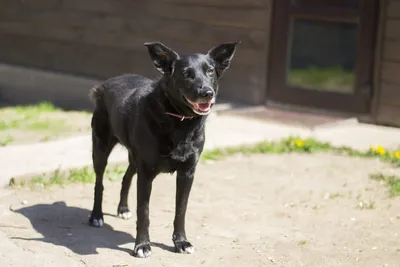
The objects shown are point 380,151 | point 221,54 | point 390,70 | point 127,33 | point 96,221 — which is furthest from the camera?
point 127,33

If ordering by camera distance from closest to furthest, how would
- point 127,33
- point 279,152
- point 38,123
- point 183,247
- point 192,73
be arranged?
point 192,73 → point 183,247 → point 279,152 → point 38,123 → point 127,33

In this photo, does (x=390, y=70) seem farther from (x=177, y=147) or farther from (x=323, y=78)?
(x=177, y=147)

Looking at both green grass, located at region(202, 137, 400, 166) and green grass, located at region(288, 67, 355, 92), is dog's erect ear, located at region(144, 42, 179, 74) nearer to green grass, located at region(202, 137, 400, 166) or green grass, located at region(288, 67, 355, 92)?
green grass, located at region(202, 137, 400, 166)

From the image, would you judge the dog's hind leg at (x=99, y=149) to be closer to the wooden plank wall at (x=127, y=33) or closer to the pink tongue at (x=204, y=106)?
the pink tongue at (x=204, y=106)

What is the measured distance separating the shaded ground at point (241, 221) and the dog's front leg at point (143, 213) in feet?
0.27

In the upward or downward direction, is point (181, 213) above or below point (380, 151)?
above

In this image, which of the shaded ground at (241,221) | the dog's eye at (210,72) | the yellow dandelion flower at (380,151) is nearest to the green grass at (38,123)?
the shaded ground at (241,221)

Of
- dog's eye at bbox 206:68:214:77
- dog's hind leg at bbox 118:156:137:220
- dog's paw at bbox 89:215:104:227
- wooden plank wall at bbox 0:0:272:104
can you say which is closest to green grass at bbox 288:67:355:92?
wooden plank wall at bbox 0:0:272:104

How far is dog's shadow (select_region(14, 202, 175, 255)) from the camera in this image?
5.19 meters

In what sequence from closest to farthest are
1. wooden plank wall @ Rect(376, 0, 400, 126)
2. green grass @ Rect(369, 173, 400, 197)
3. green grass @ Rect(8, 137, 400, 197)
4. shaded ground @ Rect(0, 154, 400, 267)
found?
shaded ground @ Rect(0, 154, 400, 267), green grass @ Rect(369, 173, 400, 197), green grass @ Rect(8, 137, 400, 197), wooden plank wall @ Rect(376, 0, 400, 126)

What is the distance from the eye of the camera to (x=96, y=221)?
562cm

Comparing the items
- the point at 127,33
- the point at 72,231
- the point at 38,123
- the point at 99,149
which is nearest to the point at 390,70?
the point at 127,33

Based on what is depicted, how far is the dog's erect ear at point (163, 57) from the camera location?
484cm

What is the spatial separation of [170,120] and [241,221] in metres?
1.41
